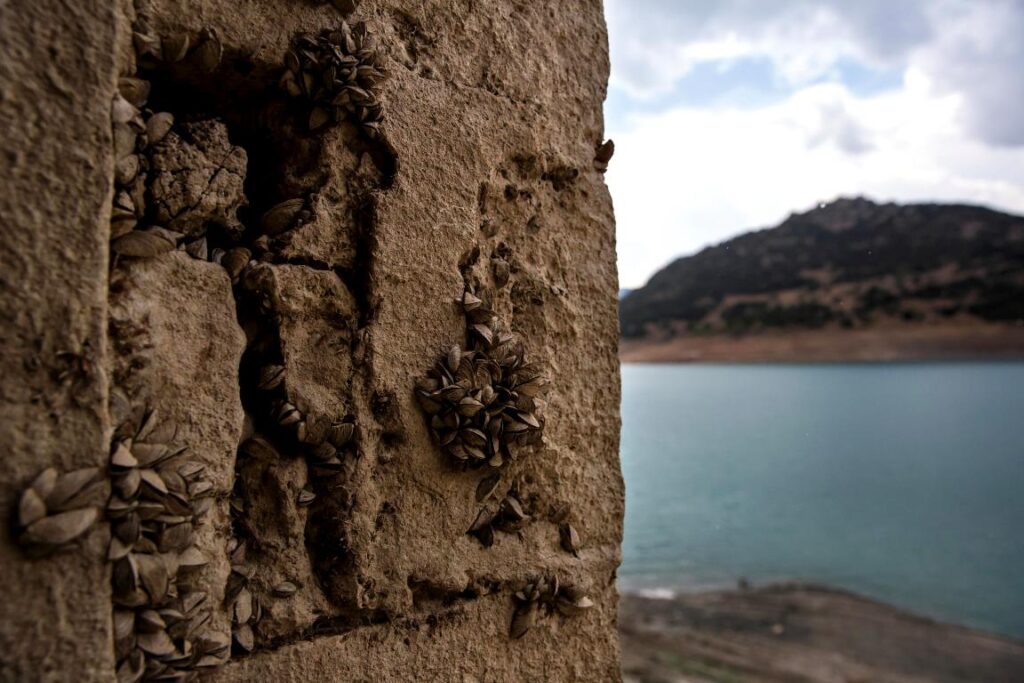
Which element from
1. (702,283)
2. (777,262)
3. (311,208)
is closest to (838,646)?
(311,208)

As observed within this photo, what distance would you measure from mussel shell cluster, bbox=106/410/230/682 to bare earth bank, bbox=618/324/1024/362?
22894mm

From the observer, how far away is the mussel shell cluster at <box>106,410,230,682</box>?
2.45 ft

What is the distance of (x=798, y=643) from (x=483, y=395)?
657cm

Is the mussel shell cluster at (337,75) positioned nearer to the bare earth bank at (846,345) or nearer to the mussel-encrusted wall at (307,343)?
the mussel-encrusted wall at (307,343)

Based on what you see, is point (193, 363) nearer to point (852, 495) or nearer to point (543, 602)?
point (543, 602)

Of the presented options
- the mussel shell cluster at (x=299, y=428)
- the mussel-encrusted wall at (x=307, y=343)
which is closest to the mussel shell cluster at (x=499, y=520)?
the mussel-encrusted wall at (x=307, y=343)

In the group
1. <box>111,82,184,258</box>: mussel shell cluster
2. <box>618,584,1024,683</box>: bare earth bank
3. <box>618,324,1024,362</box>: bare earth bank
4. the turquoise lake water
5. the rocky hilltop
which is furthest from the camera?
the rocky hilltop

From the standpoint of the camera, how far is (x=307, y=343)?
1.03 m

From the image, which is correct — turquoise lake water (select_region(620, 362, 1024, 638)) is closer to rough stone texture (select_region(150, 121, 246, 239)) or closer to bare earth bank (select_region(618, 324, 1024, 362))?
bare earth bank (select_region(618, 324, 1024, 362))

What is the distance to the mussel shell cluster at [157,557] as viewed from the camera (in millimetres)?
746

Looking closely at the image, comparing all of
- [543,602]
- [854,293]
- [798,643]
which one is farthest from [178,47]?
[854,293]

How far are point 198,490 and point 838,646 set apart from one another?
7089mm

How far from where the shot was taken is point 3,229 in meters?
0.67

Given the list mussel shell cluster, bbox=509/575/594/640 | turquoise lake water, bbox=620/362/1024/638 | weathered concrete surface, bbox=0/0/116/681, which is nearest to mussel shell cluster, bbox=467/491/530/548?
mussel shell cluster, bbox=509/575/594/640
